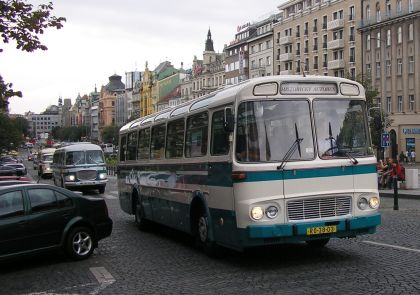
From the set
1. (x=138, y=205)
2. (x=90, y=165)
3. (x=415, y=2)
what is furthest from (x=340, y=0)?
(x=138, y=205)

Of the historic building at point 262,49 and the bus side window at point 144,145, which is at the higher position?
the historic building at point 262,49

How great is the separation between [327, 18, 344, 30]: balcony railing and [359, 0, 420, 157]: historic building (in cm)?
639

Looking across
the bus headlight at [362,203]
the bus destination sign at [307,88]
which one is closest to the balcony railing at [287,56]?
the bus destination sign at [307,88]

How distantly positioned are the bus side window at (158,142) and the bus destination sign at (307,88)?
173 inches

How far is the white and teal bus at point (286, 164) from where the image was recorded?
28.6ft

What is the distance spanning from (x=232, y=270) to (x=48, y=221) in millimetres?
3437

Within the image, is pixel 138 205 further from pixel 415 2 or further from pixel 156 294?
pixel 415 2

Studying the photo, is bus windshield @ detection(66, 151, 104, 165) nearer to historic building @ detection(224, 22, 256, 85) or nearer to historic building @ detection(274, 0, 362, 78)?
historic building @ detection(274, 0, 362, 78)

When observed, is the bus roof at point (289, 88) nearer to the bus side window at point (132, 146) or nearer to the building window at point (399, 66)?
the bus side window at point (132, 146)

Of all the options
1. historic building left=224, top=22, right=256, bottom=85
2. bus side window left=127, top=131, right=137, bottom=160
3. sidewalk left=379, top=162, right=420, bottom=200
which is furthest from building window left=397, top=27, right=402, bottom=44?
bus side window left=127, top=131, right=137, bottom=160

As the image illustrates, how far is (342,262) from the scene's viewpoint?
9.38 m

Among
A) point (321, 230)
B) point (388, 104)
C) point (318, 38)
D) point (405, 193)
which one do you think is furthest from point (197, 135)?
point (318, 38)

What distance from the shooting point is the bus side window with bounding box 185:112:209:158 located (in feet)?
33.6

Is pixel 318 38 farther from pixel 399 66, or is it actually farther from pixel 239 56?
pixel 239 56
